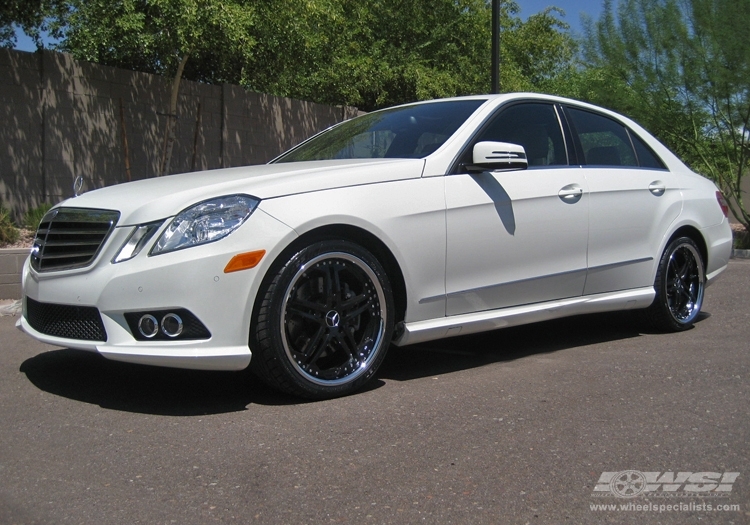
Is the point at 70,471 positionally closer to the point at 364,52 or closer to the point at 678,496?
the point at 678,496

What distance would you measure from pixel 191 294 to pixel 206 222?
36cm

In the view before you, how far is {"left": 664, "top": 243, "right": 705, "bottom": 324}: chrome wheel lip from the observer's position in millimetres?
6309

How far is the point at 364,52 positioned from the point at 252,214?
1688 centimetres

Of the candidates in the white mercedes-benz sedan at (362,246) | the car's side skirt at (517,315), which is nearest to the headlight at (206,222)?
Answer: the white mercedes-benz sedan at (362,246)

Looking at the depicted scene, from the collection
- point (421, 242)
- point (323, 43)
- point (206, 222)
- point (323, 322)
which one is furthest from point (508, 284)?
point (323, 43)

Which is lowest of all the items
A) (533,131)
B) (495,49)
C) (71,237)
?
(71,237)

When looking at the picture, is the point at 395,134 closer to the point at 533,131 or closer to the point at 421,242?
the point at 533,131

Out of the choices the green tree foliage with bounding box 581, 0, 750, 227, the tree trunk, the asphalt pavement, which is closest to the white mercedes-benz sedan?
the asphalt pavement

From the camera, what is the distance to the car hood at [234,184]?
4.18 metres

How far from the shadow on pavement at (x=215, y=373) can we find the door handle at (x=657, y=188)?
1.02 meters

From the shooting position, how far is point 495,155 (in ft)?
16.0

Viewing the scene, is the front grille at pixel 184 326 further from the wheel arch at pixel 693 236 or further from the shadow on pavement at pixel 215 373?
the wheel arch at pixel 693 236

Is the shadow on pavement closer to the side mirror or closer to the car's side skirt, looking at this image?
the car's side skirt

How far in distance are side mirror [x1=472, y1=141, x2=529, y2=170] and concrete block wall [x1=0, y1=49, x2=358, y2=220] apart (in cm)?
750
